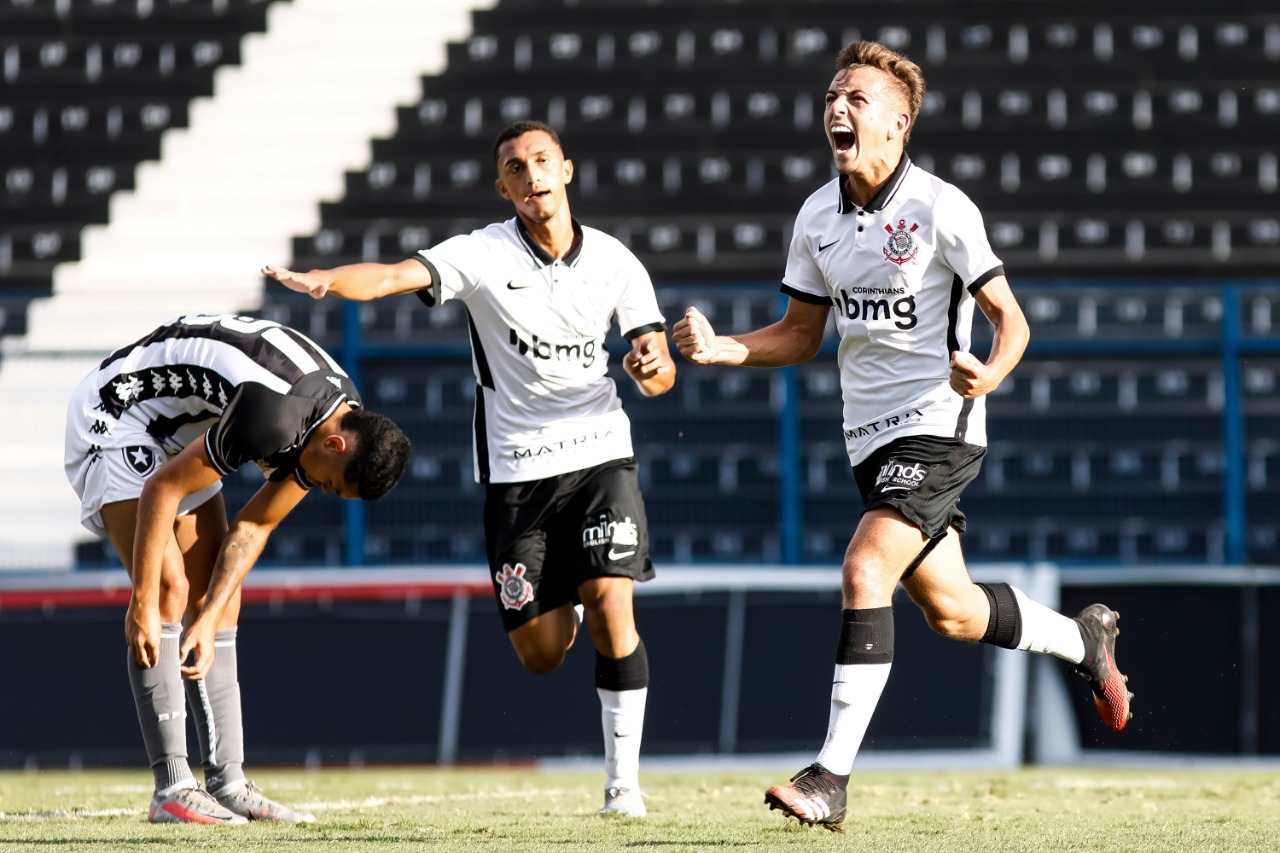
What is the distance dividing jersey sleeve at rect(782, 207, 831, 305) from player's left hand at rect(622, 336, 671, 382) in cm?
42

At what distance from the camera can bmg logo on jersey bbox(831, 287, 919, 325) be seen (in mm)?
4457

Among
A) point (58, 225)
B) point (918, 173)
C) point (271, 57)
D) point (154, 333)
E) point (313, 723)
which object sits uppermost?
point (271, 57)

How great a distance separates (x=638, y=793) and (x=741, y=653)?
3331 millimetres

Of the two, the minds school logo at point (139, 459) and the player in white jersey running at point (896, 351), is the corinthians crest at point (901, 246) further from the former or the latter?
the minds school logo at point (139, 459)

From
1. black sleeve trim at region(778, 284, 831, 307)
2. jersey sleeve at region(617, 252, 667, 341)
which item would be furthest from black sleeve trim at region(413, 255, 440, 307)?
black sleeve trim at region(778, 284, 831, 307)

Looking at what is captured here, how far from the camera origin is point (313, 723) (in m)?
8.23

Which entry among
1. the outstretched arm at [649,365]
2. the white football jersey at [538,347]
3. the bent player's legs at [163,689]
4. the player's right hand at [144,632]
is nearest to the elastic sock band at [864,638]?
the outstretched arm at [649,365]

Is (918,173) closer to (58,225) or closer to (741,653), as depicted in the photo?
(741,653)

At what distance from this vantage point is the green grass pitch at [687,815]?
397 cm

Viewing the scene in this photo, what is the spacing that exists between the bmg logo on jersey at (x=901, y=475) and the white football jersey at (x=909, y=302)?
103 millimetres

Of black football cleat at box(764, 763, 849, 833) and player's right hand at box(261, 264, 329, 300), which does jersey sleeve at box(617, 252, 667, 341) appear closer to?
player's right hand at box(261, 264, 329, 300)

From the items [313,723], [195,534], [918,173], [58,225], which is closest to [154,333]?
[195,534]

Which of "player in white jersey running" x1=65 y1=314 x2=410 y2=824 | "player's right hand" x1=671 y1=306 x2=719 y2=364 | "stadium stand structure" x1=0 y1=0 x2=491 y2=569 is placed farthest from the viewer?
"stadium stand structure" x1=0 y1=0 x2=491 y2=569

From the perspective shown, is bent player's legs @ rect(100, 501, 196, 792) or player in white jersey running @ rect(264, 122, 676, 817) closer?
bent player's legs @ rect(100, 501, 196, 792)
